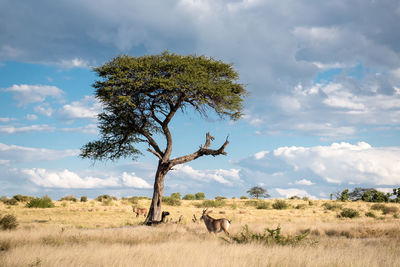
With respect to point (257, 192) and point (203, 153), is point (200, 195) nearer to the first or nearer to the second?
point (257, 192)

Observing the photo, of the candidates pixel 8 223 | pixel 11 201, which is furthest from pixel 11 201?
pixel 8 223

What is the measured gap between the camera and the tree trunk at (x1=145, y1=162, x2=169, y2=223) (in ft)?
80.6

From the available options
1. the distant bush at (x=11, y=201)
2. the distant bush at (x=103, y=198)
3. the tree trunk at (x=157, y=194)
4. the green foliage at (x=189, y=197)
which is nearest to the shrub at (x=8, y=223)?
the tree trunk at (x=157, y=194)

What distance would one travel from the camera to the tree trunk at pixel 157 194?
24578 mm

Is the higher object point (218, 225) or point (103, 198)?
point (103, 198)

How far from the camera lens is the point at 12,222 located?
68.0ft

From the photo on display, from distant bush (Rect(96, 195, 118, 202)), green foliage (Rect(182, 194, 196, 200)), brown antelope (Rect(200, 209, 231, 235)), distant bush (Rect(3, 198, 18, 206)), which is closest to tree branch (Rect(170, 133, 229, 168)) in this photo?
brown antelope (Rect(200, 209, 231, 235))

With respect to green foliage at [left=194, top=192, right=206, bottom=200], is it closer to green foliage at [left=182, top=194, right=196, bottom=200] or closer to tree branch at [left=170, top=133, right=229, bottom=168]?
green foliage at [left=182, top=194, right=196, bottom=200]

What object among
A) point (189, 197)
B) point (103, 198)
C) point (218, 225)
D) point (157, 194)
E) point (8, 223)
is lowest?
point (8, 223)

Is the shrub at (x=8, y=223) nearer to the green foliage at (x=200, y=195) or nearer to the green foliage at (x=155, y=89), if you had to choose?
the green foliage at (x=155, y=89)

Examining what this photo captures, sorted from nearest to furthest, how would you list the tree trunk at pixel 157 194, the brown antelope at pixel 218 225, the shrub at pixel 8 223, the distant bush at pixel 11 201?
1. the brown antelope at pixel 218 225
2. the shrub at pixel 8 223
3. the tree trunk at pixel 157 194
4. the distant bush at pixel 11 201

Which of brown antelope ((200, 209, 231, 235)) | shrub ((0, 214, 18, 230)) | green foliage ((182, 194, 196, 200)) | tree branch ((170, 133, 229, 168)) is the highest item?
tree branch ((170, 133, 229, 168))

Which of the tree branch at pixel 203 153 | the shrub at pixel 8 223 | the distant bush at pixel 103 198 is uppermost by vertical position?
the tree branch at pixel 203 153

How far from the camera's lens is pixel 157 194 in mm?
24812
